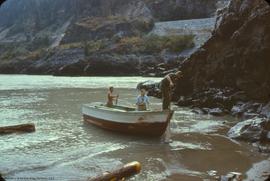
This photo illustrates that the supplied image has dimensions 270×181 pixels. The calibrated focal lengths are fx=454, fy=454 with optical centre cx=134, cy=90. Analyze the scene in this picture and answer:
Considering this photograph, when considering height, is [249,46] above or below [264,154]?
above

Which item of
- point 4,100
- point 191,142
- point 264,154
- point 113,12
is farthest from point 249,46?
point 113,12

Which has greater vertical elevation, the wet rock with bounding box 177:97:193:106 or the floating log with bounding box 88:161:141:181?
the wet rock with bounding box 177:97:193:106

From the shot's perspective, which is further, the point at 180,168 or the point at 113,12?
the point at 113,12

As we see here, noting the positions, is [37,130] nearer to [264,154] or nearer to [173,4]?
[264,154]

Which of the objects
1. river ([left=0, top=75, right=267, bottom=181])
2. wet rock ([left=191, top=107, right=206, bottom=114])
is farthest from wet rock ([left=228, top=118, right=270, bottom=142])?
wet rock ([left=191, top=107, right=206, bottom=114])

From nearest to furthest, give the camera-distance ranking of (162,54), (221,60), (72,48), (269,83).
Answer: (269,83) < (221,60) < (162,54) < (72,48)

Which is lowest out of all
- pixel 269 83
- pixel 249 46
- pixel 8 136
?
pixel 8 136

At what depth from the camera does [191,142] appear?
771 inches

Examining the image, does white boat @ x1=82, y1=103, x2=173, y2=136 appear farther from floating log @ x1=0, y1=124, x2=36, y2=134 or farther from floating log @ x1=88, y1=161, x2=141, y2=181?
floating log @ x1=88, y1=161, x2=141, y2=181

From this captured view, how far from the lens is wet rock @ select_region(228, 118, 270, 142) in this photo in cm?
1809

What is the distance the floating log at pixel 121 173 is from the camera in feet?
40.1

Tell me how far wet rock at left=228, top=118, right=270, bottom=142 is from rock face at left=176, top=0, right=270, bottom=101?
724 cm

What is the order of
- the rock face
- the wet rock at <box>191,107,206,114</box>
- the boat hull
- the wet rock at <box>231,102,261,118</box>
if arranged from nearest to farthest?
the boat hull < the wet rock at <box>231,102,261,118</box> < the rock face < the wet rock at <box>191,107,206,114</box>

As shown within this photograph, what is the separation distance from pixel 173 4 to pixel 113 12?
26417 millimetres
